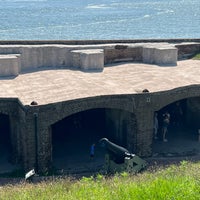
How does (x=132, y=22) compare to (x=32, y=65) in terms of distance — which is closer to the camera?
(x=32, y=65)

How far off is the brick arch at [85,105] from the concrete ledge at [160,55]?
718 cm

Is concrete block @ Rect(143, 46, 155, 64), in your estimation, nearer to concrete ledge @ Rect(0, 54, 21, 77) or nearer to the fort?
the fort

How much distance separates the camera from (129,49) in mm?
24391

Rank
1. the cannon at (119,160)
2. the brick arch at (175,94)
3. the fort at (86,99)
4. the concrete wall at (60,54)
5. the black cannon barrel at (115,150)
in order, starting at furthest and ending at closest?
the concrete wall at (60,54) → the brick arch at (175,94) → the fort at (86,99) → the black cannon barrel at (115,150) → the cannon at (119,160)

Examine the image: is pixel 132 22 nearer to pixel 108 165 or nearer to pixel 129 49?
pixel 129 49

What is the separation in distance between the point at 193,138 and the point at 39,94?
8113 millimetres

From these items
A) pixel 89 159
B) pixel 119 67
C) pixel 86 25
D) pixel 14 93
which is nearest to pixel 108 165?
pixel 89 159

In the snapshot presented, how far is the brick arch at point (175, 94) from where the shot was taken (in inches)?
714

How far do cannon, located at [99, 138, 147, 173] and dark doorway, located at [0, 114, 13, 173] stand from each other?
3971mm

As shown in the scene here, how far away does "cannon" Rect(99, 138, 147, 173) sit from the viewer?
51.2 feet

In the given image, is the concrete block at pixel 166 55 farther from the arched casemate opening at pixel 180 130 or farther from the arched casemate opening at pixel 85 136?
the arched casemate opening at pixel 85 136

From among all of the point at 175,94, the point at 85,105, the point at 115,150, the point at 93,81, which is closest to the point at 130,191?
the point at 115,150

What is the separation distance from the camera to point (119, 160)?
52.8 ft

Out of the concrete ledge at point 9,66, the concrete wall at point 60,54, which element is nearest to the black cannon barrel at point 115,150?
the concrete ledge at point 9,66
